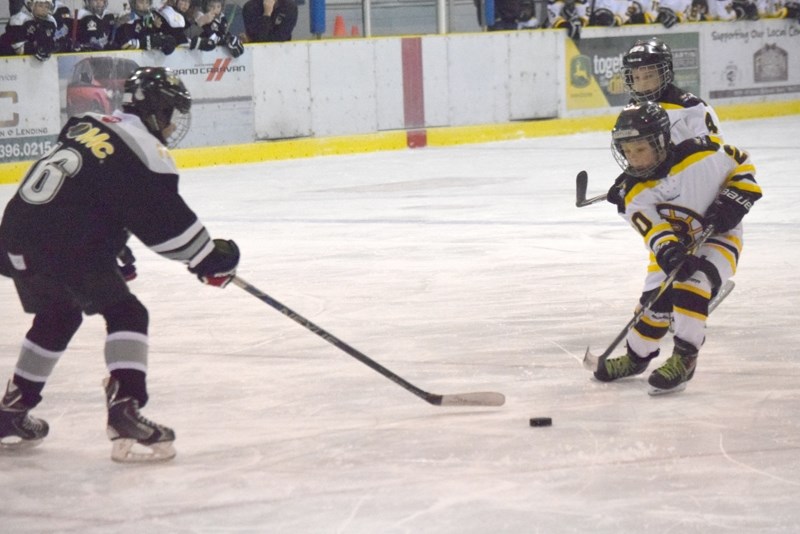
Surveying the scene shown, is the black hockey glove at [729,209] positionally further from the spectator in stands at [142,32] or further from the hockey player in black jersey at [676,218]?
the spectator in stands at [142,32]

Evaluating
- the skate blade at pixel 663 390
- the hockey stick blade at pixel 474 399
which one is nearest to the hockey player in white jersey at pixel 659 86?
the skate blade at pixel 663 390

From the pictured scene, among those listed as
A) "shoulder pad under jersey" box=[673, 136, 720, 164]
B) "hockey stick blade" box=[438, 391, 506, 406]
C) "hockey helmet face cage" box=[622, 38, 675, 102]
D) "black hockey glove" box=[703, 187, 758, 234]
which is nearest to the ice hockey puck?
"hockey stick blade" box=[438, 391, 506, 406]

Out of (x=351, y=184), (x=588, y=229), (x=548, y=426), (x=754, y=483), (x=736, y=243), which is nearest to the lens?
(x=754, y=483)

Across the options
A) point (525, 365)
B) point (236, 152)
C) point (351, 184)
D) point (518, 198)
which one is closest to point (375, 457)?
point (525, 365)

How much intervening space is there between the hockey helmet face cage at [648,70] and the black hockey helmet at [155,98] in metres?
1.74

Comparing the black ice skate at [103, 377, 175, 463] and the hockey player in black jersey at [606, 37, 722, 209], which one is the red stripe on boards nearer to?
the hockey player in black jersey at [606, 37, 722, 209]

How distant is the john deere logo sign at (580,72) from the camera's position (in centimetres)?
1578

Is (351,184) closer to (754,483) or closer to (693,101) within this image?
(693,101)

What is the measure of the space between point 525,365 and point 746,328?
38.0 inches

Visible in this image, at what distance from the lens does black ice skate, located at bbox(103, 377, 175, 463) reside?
12.2ft

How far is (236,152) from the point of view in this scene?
43.5ft

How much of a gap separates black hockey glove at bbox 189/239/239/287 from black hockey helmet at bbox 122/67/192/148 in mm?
312

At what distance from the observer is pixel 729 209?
438 centimetres

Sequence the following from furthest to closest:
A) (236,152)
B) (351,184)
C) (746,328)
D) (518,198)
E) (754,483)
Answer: (236,152) < (351,184) < (518,198) < (746,328) < (754,483)
